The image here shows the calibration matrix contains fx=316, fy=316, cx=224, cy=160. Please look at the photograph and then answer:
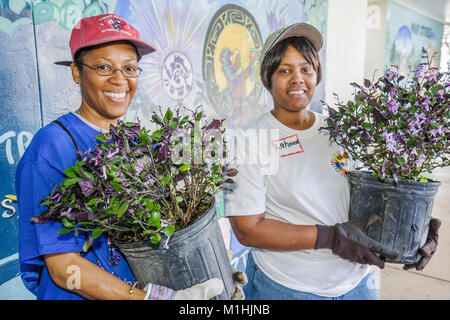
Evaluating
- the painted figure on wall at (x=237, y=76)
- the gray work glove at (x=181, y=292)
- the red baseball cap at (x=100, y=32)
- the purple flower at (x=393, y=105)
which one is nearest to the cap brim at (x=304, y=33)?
the purple flower at (x=393, y=105)

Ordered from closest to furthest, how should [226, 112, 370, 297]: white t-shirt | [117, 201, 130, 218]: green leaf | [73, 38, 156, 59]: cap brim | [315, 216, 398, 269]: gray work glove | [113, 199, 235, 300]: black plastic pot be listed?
[117, 201, 130, 218]: green leaf
[113, 199, 235, 300]: black plastic pot
[73, 38, 156, 59]: cap brim
[315, 216, 398, 269]: gray work glove
[226, 112, 370, 297]: white t-shirt

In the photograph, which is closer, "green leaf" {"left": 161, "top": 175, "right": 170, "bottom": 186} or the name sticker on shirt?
"green leaf" {"left": 161, "top": 175, "right": 170, "bottom": 186}

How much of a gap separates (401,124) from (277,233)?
1.93 feet

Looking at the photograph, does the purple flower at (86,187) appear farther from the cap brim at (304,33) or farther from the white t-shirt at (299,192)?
the cap brim at (304,33)

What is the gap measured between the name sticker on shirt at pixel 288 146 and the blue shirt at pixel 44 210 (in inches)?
28.5

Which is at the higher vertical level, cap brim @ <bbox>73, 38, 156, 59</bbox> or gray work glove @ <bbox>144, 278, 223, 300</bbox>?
cap brim @ <bbox>73, 38, 156, 59</bbox>

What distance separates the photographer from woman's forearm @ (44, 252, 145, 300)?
2.79 feet

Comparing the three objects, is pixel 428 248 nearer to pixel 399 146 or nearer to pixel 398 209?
pixel 398 209

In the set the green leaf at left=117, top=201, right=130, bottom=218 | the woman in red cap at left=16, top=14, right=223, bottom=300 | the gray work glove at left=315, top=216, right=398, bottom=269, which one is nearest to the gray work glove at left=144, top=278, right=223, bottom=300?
the woman in red cap at left=16, top=14, right=223, bottom=300

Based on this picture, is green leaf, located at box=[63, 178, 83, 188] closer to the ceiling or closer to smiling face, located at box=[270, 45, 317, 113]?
smiling face, located at box=[270, 45, 317, 113]

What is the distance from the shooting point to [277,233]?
1242mm

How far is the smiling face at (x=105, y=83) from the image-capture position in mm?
1054

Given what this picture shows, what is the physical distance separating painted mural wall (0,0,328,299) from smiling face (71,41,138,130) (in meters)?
0.28

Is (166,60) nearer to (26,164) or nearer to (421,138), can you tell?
(26,164)
